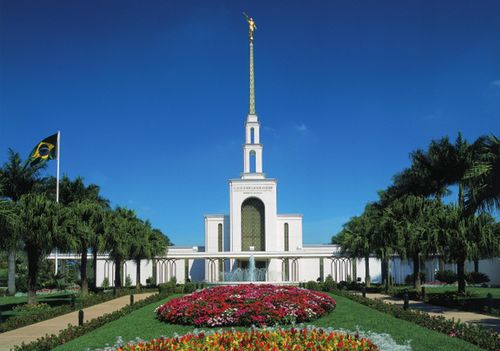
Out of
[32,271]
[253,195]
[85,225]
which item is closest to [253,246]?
[253,195]

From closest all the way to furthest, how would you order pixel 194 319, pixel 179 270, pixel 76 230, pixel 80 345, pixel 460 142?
pixel 80 345 → pixel 194 319 → pixel 76 230 → pixel 460 142 → pixel 179 270

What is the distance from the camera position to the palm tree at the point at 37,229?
87.7 ft

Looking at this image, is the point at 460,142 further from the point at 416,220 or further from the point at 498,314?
the point at 498,314

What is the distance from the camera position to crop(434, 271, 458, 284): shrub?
5238cm

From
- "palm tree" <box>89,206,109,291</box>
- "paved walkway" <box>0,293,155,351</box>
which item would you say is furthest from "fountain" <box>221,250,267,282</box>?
"paved walkway" <box>0,293,155,351</box>

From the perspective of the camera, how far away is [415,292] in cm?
3069

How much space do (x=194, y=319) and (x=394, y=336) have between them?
21.7 feet

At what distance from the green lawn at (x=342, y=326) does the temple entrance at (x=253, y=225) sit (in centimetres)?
3886

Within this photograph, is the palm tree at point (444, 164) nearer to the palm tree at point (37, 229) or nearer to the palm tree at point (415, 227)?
the palm tree at point (415, 227)

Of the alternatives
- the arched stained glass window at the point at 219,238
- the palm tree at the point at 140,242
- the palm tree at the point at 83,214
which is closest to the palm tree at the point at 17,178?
the palm tree at the point at 83,214

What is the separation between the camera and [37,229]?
88.0 feet

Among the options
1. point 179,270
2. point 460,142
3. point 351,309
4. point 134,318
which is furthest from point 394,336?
point 179,270

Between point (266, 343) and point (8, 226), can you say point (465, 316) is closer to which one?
point (266, 343)

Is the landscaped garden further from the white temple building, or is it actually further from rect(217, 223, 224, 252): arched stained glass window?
rect(217, 223, 224, 252): arched stained glass window
